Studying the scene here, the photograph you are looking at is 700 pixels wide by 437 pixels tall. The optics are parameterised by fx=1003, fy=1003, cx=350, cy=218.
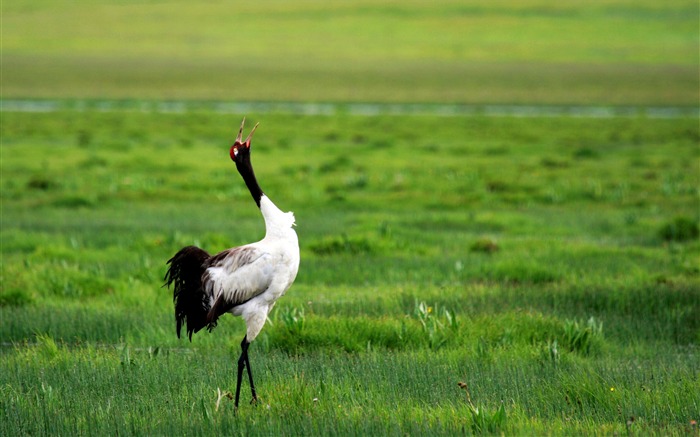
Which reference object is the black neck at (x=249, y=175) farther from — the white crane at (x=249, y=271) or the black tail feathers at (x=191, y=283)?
the black tail feathers at (x=191, y=283)

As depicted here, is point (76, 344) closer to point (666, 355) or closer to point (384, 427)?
point (384, 427)

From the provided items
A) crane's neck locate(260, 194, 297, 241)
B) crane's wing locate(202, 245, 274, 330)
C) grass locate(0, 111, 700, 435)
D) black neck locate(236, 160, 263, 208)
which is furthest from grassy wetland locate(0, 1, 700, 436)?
black neck locate(236, 160, 263, 208)

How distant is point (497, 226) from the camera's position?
63.8ft

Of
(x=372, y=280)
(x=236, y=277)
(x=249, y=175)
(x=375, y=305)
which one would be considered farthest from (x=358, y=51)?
(x=236, y=277)

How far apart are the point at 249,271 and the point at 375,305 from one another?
4.40 m

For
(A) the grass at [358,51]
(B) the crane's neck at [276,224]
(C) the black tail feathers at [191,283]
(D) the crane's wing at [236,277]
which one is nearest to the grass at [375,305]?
(C) the black tail feathers at [191,283]

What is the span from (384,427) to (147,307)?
545 cm

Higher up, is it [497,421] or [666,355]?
[497,421]

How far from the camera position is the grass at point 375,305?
24.6 feet

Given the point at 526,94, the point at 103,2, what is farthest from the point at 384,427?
the point at 103,2

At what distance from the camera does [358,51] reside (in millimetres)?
135125

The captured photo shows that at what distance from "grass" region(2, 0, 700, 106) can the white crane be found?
70930mm

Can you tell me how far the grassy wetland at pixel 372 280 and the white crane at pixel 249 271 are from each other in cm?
70

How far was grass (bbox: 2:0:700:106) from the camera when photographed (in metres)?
85.3
